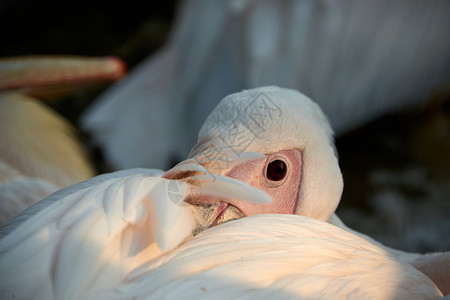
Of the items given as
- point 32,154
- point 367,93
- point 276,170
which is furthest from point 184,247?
point 367,93

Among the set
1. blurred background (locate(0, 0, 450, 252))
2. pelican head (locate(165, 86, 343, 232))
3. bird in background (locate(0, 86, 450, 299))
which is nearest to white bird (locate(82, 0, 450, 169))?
blurred background (locate(0, 0, 450, 252))

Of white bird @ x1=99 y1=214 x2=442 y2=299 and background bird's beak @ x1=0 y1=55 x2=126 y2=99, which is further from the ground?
white bird @ x1=99 y1=214 x2=442 y2=299

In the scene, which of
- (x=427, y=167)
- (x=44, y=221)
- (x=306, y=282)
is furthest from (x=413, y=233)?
Answer: (x=44, y=221)

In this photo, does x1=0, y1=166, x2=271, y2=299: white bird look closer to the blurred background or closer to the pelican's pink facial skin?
the pelican's pink facial skin

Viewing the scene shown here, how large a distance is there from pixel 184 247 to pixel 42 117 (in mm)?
1314

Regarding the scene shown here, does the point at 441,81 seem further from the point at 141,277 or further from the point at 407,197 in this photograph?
the point at 141,277

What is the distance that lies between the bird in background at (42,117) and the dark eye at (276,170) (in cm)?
77

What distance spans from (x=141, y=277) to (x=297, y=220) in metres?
0.25

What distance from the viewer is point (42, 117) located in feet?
6.15

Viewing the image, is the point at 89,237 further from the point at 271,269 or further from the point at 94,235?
the point at 271,269

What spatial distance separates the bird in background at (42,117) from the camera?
156 cm

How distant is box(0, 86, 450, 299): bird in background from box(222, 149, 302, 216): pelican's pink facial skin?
0.15ft

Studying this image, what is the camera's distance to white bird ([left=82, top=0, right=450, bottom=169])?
67.9 inches

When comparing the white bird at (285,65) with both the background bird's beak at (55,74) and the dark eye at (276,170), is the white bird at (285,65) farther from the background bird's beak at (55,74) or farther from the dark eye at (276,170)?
the dark eye at (276,170)
